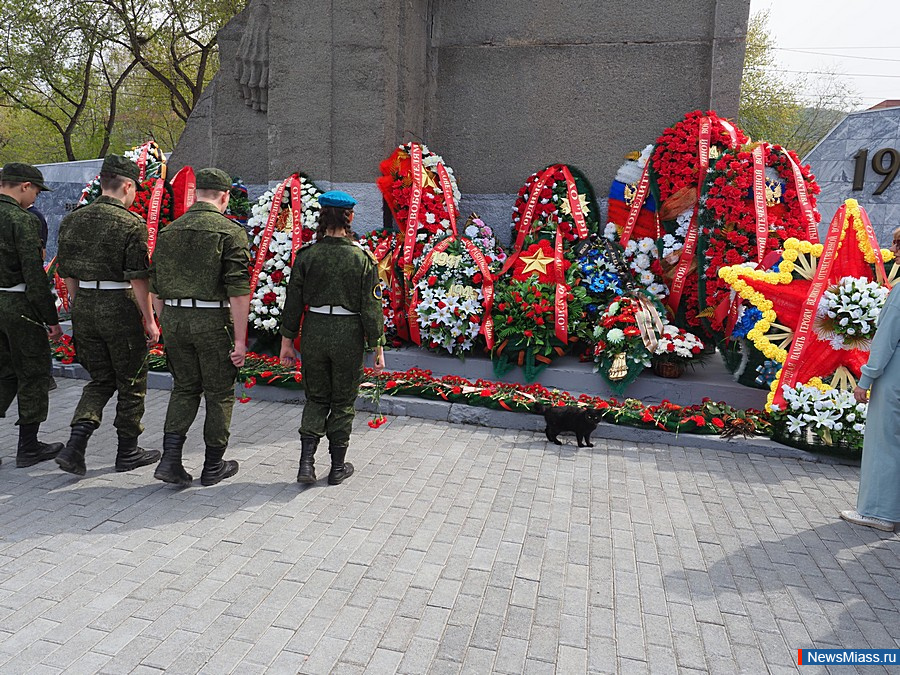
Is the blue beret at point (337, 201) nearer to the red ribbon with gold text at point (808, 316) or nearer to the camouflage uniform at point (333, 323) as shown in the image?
the camouflage uniform at point (333, 323)

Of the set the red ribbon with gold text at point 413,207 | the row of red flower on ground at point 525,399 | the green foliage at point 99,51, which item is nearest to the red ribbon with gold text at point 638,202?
the row of red flower on ground at point 525,399

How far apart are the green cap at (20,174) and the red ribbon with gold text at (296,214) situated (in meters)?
2.62

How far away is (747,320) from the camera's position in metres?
5.69

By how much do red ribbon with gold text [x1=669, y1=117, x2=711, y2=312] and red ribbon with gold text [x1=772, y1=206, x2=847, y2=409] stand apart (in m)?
1.36

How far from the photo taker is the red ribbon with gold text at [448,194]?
7379 mm

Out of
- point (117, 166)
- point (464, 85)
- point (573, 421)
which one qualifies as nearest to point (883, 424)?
point (573, 421)


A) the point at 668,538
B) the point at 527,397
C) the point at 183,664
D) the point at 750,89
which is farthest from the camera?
the point at 750,89

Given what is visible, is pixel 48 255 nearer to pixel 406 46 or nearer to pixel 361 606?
pixel 406 46

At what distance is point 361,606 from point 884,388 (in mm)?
3154

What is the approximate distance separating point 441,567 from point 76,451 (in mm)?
2557

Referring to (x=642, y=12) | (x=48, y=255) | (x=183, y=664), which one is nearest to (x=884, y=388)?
(x=183, y=664)

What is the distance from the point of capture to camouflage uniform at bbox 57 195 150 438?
13.6 feet

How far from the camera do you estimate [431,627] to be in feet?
9.12

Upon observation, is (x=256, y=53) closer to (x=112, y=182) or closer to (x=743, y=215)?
(x=112, y=182)
